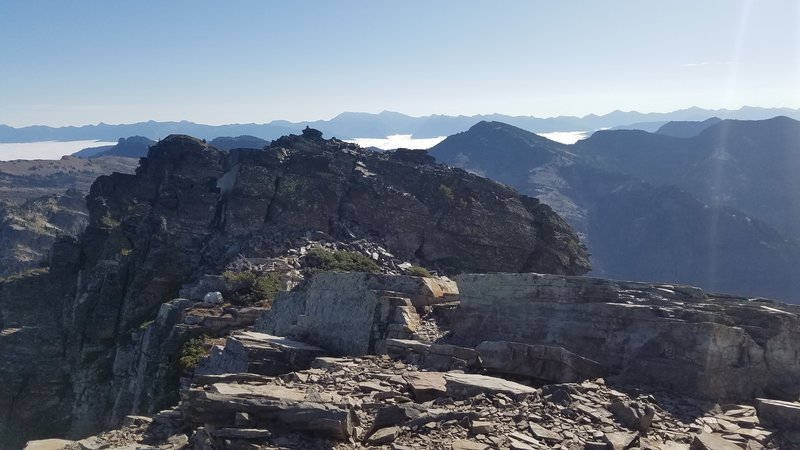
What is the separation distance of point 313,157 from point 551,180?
13681 centimetres

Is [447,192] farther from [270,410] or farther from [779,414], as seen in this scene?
[270,410]

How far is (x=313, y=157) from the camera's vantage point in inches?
1831

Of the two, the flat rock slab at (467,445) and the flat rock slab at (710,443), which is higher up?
the flat rock slab at (467,445)

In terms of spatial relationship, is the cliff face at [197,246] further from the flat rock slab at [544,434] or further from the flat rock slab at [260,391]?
the flat rock slab at [544,434]

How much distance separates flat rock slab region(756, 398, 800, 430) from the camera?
9.80 metres

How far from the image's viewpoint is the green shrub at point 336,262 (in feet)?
105

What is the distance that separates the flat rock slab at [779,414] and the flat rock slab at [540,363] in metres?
2.95

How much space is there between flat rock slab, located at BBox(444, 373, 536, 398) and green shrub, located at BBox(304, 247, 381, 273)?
20.5 meters

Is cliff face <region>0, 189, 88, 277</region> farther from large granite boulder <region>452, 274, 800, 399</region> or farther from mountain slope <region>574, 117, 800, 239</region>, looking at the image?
mountain slope <region>574, 117, 800, 239</region>

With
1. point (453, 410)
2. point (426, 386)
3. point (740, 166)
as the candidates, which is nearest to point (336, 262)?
point (426, 386)

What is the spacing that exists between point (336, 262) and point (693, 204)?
4459 inches

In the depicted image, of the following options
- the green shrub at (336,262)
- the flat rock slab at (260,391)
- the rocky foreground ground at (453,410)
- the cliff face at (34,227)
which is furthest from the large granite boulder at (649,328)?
the cliff face at (34,227)

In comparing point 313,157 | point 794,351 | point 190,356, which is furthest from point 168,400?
point 313,157

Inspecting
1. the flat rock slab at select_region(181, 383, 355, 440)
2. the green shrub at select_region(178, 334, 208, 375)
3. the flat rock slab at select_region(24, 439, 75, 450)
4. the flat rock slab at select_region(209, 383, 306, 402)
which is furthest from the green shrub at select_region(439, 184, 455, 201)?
the flat rock slab at select_region(181, 383, 355, 440)
